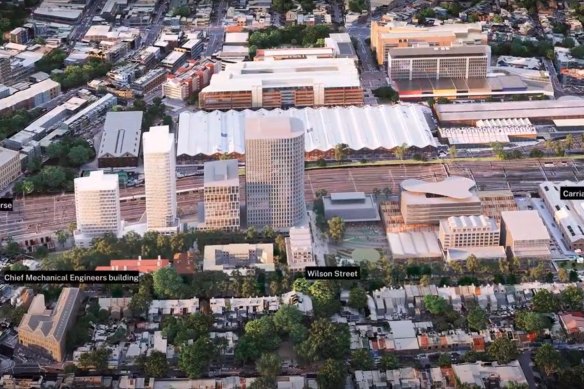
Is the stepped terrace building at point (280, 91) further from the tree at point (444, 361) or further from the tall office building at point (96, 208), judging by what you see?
the tree at point (444, 361)

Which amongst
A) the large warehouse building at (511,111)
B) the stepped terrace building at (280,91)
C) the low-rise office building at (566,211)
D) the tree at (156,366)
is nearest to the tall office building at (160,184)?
the tree at (156,366)

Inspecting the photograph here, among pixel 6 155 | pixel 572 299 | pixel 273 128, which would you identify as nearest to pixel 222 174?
pixel 273 128

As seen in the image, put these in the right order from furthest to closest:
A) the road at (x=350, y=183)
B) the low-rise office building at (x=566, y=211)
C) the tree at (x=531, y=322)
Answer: the road at (x=350, y=183) → the low-rise office building at (x=566, y=211) → the tree at (x=531, y=322)

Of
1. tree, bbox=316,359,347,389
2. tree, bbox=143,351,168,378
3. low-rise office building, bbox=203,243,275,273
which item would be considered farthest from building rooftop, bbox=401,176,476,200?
tree, bbox=143,351,168,378

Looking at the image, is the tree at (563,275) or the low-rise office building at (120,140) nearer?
the tree at (563,275)

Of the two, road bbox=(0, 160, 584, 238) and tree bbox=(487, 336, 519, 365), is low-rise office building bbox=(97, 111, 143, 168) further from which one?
tree bbox=(487, 336, 519, 365)

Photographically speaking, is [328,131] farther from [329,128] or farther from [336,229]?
[336,229]
